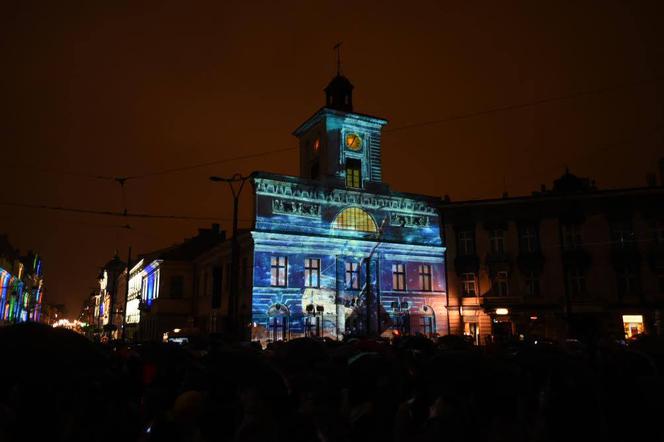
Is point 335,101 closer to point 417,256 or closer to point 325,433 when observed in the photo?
point 417,256

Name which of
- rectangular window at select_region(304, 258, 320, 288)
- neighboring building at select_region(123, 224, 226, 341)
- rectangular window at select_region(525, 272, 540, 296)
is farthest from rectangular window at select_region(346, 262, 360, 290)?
neighboring building at select_region(123, 224, 226, 341)

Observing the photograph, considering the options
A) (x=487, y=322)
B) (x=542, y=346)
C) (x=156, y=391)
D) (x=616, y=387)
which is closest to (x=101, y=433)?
(x=156, y=391)

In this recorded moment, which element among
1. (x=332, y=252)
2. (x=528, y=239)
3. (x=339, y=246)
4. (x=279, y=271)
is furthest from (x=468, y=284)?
(x=279, y=271)

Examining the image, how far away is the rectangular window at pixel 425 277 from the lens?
4197 centimetres

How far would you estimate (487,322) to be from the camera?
131 feet

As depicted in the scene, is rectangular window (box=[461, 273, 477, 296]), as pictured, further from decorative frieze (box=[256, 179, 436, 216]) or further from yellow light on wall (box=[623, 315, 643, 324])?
yellow light on wall (box=[623, 315, 643, 324])

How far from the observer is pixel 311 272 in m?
38.1

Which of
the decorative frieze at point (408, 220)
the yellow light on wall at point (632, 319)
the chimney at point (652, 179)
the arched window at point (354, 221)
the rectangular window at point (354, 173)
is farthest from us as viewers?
the chimney at point (652, 179)

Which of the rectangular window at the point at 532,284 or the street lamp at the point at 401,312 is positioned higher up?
the rectangular window at the point at 532,284

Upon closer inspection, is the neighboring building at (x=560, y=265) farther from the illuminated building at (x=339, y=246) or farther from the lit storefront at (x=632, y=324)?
the illuminated building at (x=339, y=246)

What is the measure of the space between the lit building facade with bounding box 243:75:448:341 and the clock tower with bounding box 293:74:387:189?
8 centimetres

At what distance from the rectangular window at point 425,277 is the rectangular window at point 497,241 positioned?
5228 millimetres

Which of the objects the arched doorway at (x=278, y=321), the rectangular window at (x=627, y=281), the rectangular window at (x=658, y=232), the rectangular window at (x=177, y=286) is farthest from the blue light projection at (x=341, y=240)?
the rectangular window at (x=177, y=286)

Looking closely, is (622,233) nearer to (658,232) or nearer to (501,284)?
(658,232)
